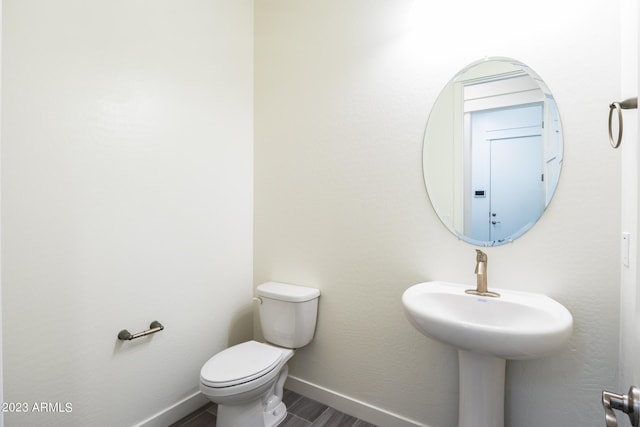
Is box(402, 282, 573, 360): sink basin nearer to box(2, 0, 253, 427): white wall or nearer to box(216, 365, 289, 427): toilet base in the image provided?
box(216, 365, 289, 427): toilet base

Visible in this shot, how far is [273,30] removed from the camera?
6.79 feet

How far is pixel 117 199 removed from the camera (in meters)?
1.46

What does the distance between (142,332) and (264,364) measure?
2.12ft

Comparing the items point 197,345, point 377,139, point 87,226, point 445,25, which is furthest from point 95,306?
point 445,25

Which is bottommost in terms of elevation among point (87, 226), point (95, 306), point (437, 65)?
point (95, 306)

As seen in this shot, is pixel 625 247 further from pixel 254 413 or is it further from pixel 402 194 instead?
pixel 254 413

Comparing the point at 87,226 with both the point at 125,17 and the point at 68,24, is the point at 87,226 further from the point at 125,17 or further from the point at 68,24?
the point at 125,17

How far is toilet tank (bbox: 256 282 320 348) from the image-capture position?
1.79 m

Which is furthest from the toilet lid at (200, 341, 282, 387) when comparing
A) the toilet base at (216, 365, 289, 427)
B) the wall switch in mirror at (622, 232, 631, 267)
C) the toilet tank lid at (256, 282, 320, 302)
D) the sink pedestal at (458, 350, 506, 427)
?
the wall switch in mirror at (622, 232, 631, 267)

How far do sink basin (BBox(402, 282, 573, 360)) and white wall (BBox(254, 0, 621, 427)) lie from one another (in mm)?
154

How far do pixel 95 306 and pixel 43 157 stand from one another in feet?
2.24

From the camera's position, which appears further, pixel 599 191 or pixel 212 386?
pixel 212 386

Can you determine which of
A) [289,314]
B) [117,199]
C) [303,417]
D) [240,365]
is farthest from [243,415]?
[117,199]

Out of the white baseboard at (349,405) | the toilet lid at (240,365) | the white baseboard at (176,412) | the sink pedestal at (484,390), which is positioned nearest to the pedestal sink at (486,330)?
the sink pedestal at (484,390)
